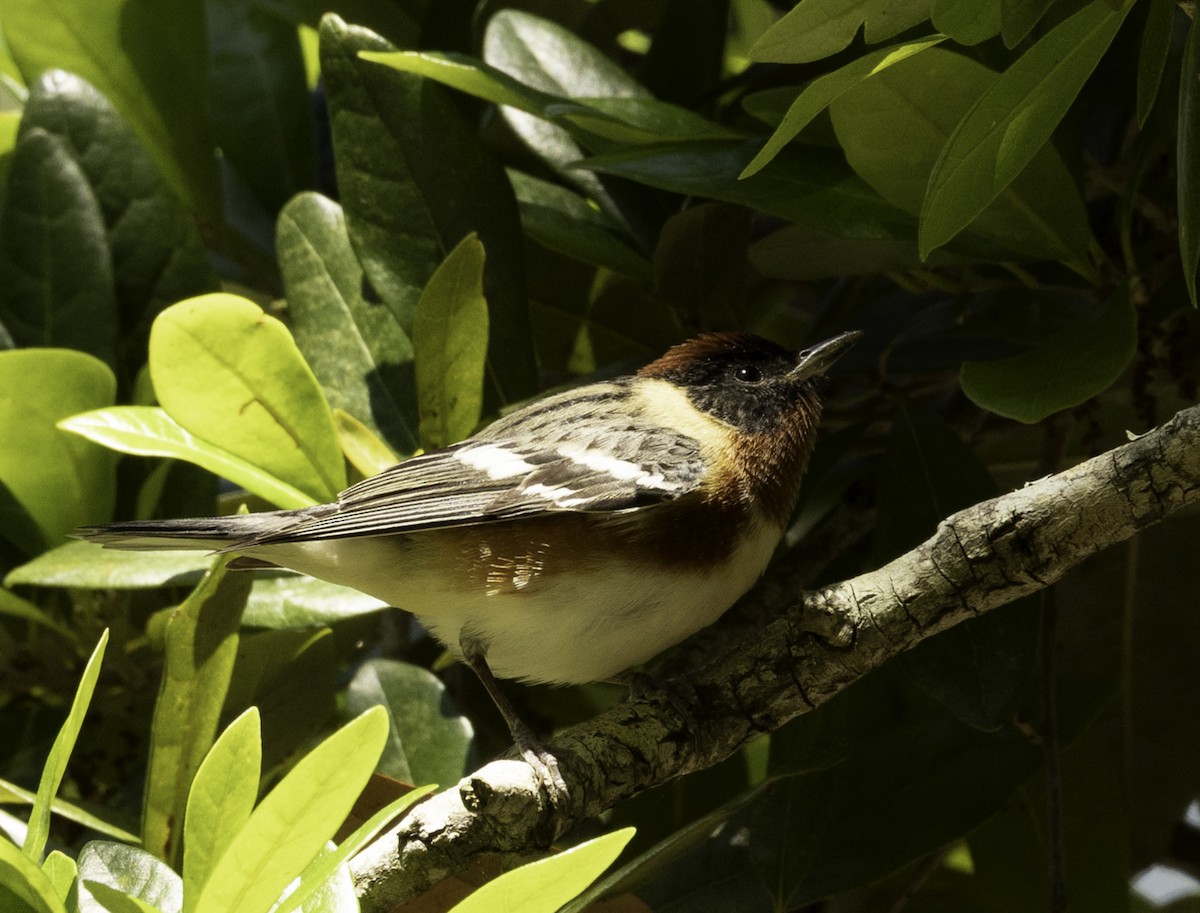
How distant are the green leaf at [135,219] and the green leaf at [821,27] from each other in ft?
4.27

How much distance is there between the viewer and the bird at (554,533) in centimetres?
191

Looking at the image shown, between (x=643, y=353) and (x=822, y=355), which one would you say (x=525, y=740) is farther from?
(x=643, y=353)

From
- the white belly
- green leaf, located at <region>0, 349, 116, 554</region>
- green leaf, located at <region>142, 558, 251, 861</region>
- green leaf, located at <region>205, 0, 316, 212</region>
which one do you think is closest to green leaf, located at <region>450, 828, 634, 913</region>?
green leaf, located at <region>142, 558, 251, 861</region>

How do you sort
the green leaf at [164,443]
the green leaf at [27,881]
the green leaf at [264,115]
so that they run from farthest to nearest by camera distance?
the green leaf at [264,115]
the green leaf at [164,443]
the green leaf at [27,881]

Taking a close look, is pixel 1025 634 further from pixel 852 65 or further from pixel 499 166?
pixel 499 166

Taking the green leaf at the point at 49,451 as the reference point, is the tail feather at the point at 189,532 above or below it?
below

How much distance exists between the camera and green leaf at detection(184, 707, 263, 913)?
1.22 meters

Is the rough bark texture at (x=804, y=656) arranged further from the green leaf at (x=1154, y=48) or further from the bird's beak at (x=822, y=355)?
the bird's beak at (x=822, y=355)

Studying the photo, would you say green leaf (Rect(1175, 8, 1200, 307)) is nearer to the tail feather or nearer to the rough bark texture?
the rough bark texture

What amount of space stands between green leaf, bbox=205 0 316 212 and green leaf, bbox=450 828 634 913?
6.64ft

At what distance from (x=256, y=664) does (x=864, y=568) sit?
1.10 m

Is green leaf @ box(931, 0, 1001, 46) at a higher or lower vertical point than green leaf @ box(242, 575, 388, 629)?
higher

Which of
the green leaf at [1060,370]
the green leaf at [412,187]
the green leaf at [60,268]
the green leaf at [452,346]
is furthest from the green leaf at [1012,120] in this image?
the green leaf at [60,268]

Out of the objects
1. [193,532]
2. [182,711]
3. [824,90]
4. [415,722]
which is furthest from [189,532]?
[824,90]
